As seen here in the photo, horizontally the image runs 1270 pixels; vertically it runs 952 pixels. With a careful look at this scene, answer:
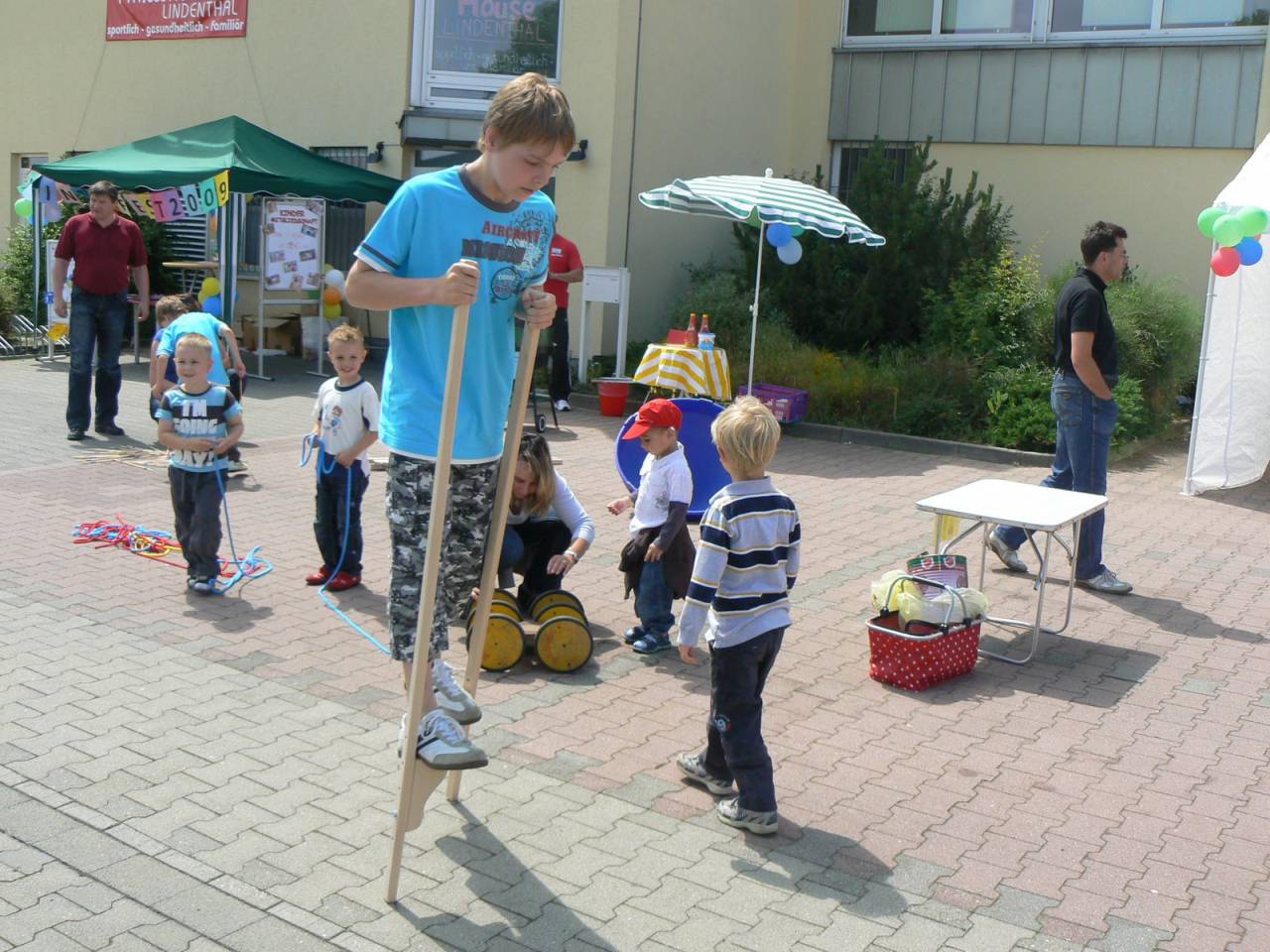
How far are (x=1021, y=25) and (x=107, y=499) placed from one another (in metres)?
12.0

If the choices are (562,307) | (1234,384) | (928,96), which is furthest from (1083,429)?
(928,96)

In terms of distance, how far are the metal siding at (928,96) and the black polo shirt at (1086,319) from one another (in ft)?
31.1

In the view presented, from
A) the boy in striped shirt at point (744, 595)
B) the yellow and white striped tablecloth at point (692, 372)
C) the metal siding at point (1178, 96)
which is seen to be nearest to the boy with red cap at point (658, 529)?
the boy in striped shirt at point (744, 595)

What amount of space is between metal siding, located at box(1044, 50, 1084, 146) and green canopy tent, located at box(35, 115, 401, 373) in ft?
25.3

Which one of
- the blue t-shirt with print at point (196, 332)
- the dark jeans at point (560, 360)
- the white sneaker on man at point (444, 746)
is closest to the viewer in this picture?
the white sneaker on man at point (444, 746)

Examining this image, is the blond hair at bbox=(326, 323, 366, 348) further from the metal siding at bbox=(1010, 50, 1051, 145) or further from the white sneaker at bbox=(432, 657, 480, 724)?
the metal siding at bbox=(1010, 50, 1051, 145)

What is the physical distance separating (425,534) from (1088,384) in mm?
4664

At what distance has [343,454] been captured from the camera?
695 centimetres

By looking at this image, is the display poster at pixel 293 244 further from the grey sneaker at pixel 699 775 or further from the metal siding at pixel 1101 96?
the grey sneaker at pixel 699 775

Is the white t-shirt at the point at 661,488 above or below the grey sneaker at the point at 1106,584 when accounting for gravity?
above

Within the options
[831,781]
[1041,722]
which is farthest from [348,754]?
[1041,722]

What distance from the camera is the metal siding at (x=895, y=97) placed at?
16.8 meters

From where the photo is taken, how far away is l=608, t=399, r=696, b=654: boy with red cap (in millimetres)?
6172

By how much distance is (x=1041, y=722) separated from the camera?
18.5ft
